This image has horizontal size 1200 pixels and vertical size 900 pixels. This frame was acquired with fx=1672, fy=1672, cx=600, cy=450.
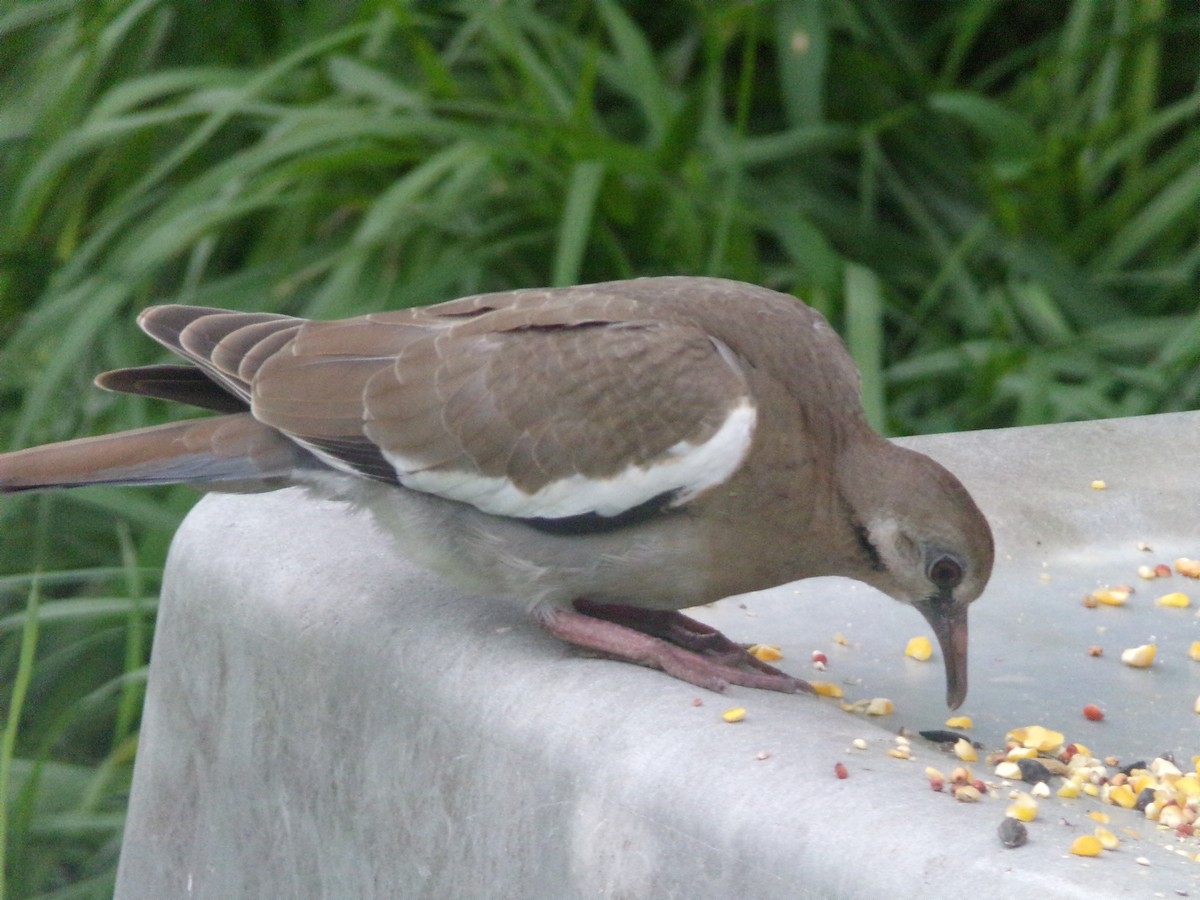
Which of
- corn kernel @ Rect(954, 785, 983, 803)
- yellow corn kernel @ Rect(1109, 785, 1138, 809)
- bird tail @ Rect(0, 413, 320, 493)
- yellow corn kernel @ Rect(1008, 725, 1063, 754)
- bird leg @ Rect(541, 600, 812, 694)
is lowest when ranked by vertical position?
yellow corn kernel @ Rect(1008, 725, 1063, 754)

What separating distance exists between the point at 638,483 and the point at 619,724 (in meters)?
0.38

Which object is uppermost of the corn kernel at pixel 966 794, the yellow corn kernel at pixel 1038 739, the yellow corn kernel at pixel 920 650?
the corn kernel at pixel 966 794

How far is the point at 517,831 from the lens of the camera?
182cm

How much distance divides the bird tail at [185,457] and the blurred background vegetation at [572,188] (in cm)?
104

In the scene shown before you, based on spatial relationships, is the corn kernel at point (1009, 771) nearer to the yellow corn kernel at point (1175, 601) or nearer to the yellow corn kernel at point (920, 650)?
the yellow corn kernel at point (920, 650)

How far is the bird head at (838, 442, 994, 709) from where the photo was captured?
2.14 meters

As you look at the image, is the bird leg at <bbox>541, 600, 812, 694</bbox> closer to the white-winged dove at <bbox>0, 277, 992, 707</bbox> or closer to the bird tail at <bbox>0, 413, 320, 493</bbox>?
the white-winged dove at <bbox>0, 277, 992, 707</bbox>

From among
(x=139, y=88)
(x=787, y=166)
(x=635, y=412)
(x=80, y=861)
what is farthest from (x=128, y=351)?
(x=635, y=412)

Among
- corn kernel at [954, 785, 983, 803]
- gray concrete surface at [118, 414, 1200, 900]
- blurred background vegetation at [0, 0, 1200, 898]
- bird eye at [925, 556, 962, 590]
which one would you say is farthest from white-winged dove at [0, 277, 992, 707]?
blurred background vegetation at [0, 0, 1200, 898]

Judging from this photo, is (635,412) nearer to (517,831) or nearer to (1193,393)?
(517,831)

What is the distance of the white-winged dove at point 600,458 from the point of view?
209 cm

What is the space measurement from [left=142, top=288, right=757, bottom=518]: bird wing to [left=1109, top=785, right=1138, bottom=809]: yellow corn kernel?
1.96ft

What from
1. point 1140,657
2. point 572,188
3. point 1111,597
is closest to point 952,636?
point 1140,657

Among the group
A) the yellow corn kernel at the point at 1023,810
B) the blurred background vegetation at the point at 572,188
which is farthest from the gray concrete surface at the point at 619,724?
the blurred background vegetation at the point at 572,188
